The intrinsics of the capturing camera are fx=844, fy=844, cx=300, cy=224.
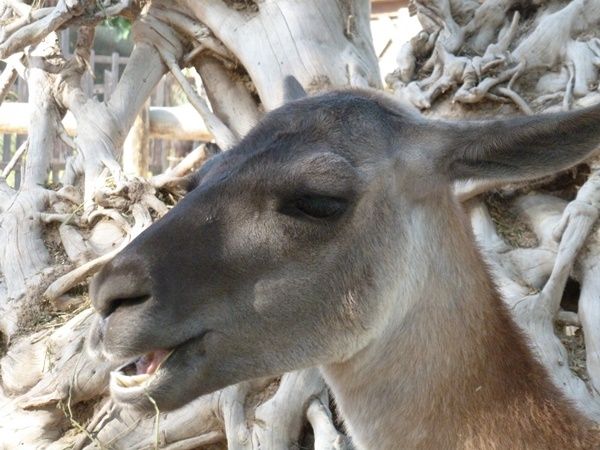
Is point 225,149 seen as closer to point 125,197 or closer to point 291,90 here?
point 291,90

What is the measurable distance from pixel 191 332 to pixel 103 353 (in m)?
0.28

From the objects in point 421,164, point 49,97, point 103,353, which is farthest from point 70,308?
point 421,164

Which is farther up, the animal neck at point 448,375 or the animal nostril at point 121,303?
the animal nostril at point 121,303

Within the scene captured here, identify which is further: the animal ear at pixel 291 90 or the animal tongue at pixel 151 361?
the animal ear at pixel 291 90

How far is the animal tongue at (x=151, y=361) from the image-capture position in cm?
267

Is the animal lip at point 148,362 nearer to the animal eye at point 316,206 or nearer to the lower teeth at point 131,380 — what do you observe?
the lower teeth at point 131,380

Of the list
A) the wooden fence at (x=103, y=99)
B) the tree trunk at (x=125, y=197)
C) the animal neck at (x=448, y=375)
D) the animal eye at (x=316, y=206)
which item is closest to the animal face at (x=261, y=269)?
the animal eye at (x=316, y=206)

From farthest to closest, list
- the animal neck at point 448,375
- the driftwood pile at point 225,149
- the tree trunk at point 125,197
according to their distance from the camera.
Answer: the tree trunk at point 125,197, the driftwood pile at point 225,149, the animal neck at point 448,375

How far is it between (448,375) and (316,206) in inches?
29.4

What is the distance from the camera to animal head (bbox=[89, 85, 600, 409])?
8.43 feet

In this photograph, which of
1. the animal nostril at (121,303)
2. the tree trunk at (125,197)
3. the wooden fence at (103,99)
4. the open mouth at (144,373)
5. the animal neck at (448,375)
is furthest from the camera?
the wooden fence at (103,99)

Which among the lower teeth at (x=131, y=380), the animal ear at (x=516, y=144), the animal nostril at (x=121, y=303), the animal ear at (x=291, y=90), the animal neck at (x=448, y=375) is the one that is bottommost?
the animal neck at (x=448, y=375)

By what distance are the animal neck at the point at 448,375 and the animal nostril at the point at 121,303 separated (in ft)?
2.58

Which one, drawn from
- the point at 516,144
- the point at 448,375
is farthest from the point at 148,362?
the point at 516,144
